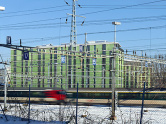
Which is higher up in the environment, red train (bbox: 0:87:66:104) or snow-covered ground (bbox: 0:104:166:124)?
snow-covered ground (bbox: 0:104:166:124)

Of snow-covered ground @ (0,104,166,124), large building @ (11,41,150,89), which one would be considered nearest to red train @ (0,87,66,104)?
snow-covered ground @ (0,104,166,124)

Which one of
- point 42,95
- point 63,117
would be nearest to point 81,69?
point 42,95

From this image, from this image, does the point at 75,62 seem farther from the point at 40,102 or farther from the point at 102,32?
the point at 102,32

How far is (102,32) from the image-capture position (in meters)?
24.7

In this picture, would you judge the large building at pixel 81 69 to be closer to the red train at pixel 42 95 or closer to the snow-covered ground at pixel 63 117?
the red train at pixel 42 95

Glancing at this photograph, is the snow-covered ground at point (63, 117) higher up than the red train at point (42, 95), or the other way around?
the snow-covered ground at point (63, 117)

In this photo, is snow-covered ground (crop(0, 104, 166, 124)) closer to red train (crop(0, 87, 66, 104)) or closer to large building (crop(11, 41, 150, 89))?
red train (crop(0, 87, 66, 104))

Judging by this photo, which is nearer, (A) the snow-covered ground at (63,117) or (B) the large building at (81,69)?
(A) the snow-covered ground at (63,117)

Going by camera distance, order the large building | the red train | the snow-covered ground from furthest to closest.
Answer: the large building → the red train → the snow-covered ground

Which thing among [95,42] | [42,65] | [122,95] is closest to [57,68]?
[42,65]

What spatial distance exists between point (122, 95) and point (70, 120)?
55.0 feet

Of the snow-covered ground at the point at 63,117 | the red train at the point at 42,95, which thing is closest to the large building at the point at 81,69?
the red train at the point at 42,95

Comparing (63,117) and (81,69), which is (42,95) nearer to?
(63,117)

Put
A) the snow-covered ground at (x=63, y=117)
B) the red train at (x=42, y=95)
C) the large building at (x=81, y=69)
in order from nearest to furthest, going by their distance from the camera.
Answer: the snow-covered ground at (x=63, y=117) → the red train at (x=42, y=95) → the large building at (x=81, y=69)
